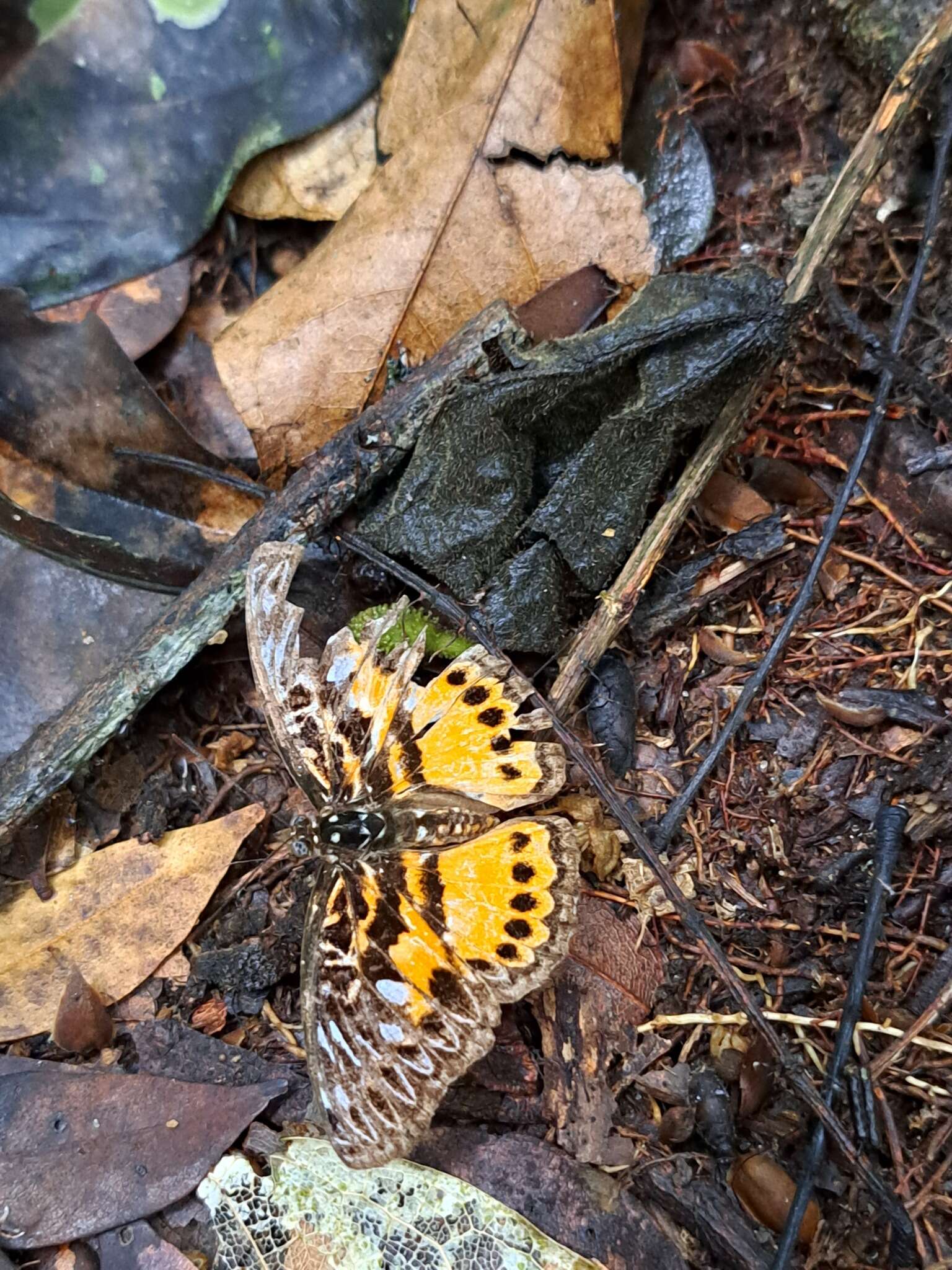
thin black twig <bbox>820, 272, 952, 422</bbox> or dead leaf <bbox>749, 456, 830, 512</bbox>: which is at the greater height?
thin black twig <bbox>820, 272, 952, 422</bbox>

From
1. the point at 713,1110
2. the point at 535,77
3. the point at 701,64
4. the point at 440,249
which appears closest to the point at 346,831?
the point at 713,1110

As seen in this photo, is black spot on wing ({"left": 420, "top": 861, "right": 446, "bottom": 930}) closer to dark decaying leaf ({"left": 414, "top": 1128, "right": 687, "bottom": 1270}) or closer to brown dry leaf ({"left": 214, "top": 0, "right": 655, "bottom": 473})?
dark decaying leaf ({"left": 414, "top": 1128, "right": 687, "bottom": 1270})

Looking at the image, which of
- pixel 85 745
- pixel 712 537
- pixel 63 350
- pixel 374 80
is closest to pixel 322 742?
pixel 85 745

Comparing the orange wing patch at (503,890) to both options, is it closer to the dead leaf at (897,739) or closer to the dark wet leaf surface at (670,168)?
the dead leaf at (897,739)

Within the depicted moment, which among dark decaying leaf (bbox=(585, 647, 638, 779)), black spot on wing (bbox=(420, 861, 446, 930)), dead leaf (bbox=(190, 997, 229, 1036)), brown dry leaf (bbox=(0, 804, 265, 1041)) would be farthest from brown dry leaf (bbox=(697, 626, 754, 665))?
dead leaf (bbox=(190, 997, 229, 1036))

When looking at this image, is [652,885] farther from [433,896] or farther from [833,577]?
[833,577]

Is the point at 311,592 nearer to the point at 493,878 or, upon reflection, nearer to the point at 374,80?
the point at 493,878
